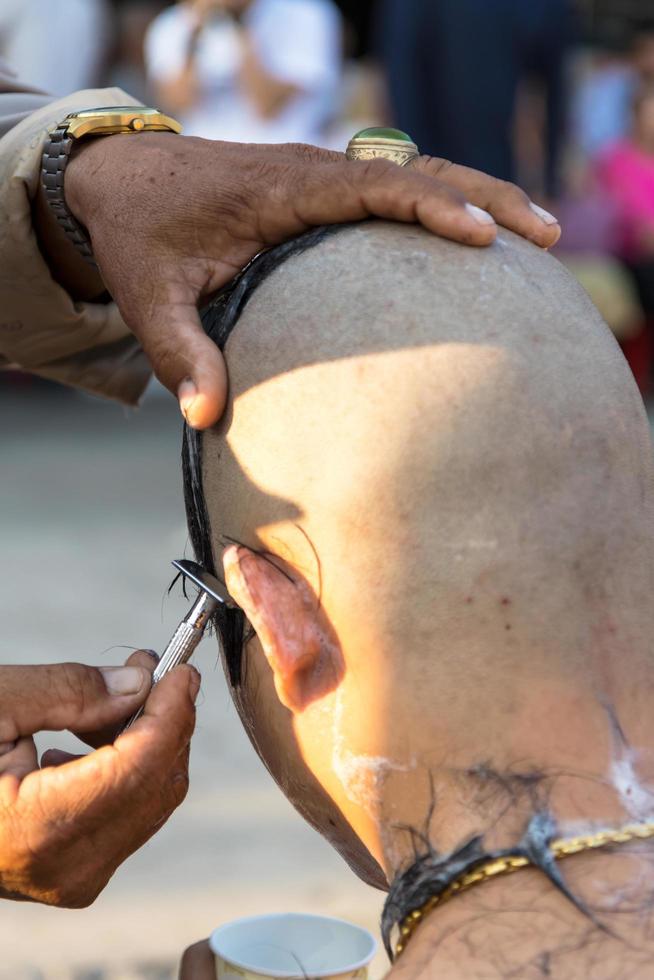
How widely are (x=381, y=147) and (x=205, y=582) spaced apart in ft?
1.77

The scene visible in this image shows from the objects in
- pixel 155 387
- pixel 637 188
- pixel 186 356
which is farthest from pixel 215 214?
pixel 637 188

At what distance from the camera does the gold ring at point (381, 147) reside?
5.27 feet

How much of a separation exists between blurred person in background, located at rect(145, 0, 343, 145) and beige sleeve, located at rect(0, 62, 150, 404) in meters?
3.33

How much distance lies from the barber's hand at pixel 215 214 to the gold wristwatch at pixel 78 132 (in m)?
0.09

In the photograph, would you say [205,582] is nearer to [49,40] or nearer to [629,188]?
[49,40]

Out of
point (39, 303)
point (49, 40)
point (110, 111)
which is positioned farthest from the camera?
point (49, 40)

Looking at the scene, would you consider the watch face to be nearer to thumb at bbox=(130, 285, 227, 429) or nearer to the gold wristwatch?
the gold wristwatch

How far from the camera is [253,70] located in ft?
18.1

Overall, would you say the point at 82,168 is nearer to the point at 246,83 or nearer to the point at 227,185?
the point at 227,185

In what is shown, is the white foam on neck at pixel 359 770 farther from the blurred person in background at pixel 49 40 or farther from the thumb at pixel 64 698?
the blurred person in background at pixel 49 40

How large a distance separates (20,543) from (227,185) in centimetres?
390

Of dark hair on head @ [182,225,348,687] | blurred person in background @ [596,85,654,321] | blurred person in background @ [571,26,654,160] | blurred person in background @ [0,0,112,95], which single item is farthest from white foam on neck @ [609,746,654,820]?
blurred person in background @ [571,26,654,160]

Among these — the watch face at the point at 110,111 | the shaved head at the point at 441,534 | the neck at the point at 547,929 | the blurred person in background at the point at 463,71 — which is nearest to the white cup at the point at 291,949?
the shaved head at the point at 441,534

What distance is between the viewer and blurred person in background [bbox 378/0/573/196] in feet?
19.5
